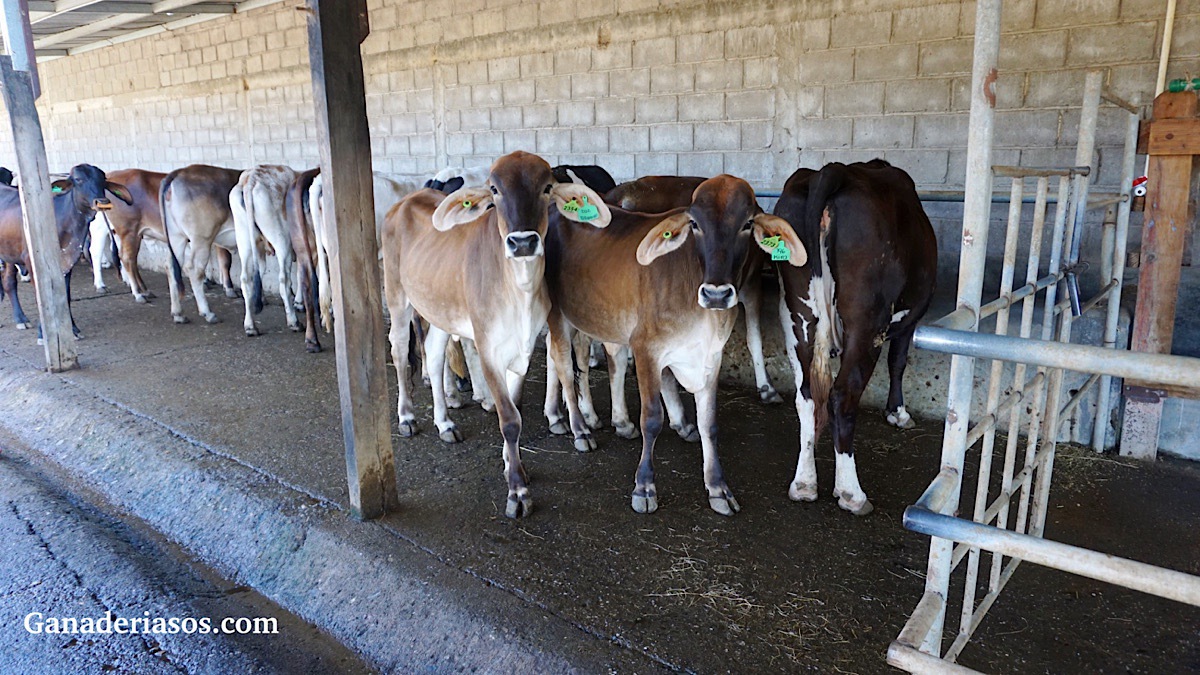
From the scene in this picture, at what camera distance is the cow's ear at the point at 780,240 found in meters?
3.69

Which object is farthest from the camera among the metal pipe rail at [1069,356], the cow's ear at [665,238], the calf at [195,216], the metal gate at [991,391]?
the calf at [195,216]

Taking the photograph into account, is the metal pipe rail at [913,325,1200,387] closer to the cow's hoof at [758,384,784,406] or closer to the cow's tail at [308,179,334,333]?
the cow's hoof at [758,384,784,406]

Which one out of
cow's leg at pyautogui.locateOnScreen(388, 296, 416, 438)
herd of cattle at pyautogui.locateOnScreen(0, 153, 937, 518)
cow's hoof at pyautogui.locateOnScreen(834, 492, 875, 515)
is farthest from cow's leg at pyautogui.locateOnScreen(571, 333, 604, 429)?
cow's hoof at pyautogui.locateOnScreen(834, 492, 875, 515)

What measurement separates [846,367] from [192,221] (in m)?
7.49

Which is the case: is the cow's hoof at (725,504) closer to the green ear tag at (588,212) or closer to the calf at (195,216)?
the green ear tag at (588,212)

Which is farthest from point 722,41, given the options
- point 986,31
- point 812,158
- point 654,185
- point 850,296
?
point 986,31

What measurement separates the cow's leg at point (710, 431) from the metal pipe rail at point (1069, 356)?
7.50 ft

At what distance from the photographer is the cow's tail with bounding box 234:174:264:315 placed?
8.10 m

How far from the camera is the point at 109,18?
1261cm

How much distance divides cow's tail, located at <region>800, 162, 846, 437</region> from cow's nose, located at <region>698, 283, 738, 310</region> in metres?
0.62

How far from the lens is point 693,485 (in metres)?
4.34

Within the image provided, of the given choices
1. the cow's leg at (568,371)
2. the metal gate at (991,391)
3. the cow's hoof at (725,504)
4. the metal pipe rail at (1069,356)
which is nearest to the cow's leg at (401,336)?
the cow's leg at (568,371)

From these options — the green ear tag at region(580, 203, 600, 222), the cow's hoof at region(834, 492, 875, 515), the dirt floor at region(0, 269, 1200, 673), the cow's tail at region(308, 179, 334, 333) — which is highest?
the green ear tag at region(580, 203, 600, 222)

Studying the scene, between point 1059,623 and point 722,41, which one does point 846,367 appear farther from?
point 722,41
